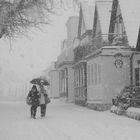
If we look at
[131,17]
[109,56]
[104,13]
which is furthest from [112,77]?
[104,13]

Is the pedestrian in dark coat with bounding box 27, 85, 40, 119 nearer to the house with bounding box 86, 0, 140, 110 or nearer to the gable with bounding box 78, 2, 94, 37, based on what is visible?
the house with bounding box 86, 0, 140, 110

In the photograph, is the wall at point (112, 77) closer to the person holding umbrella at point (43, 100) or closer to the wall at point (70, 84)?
the person holding umbrella at point (43, 100)

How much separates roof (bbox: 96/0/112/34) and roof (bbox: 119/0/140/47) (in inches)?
151

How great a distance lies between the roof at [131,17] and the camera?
28.0 metres

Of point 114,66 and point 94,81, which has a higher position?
point 114,66

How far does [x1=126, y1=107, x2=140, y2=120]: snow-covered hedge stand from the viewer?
19.8m

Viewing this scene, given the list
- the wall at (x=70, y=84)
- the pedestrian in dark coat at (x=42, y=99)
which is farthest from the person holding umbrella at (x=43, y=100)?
the wall at (x=70, y=84)

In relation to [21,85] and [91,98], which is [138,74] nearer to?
[91,98]

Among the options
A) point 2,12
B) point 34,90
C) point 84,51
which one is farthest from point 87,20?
point 34,90

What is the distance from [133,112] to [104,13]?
15401 mm

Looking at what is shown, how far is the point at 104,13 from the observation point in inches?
1367

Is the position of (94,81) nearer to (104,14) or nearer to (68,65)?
(104,14)

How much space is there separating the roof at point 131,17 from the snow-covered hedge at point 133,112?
6889 mm

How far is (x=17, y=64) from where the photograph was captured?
116625mm
